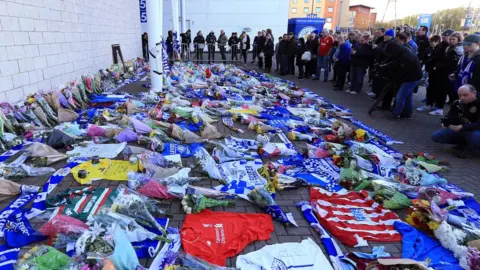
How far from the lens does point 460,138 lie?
17.4ft

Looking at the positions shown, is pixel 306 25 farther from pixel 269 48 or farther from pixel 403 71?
pixel 403 71

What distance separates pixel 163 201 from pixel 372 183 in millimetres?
2562

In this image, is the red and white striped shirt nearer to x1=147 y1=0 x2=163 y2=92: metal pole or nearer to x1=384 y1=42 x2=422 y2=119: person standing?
x1=384 y1=42 x2=422 y2=119: person standing

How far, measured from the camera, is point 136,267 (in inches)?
95.3

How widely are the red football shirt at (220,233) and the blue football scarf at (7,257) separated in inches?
52.4

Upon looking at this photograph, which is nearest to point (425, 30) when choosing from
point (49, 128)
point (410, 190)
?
point (410, 190)

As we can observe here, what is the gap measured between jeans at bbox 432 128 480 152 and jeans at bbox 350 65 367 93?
14.9ft

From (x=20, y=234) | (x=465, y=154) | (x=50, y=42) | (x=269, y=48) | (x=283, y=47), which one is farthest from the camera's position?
(x=269, y=48)

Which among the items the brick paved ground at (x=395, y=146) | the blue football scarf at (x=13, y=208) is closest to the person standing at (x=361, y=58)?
the brick paved ground at (x=395, y=146)

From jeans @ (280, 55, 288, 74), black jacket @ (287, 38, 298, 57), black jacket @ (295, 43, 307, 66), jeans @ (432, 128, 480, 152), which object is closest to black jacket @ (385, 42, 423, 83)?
jeans @ (432, 128, 480, 152)

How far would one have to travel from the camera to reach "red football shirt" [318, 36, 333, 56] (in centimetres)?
1173

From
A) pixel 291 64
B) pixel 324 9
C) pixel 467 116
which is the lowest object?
pixel 467 116

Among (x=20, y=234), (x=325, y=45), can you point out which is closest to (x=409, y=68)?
(x=325, y=45)

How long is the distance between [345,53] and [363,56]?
1.07 metres
